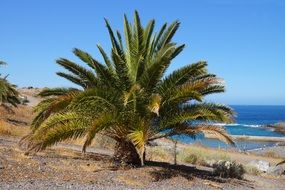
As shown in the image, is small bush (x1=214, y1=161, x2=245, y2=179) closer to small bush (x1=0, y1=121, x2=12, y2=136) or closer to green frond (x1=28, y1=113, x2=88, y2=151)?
green frond (x1=28, y1=113, x2=88, y2=151)

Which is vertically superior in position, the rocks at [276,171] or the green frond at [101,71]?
the green frond at [101,71]

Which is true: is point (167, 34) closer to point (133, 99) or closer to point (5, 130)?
point (133, 99)

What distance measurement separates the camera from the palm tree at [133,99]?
1233 cm

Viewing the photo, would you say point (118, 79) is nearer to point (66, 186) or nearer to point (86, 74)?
point (86, 74)

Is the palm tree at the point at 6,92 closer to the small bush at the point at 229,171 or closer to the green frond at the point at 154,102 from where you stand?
the small bush at the point at 229,171

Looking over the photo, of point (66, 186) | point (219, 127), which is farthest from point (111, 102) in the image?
point (66, 186)

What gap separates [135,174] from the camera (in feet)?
38.7

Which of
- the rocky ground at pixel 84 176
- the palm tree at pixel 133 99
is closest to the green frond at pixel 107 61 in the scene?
the palm tree at pixel 133 99

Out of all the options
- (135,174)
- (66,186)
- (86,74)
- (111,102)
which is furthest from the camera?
(86,74)

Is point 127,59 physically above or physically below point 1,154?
above

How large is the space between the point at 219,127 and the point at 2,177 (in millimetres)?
5658

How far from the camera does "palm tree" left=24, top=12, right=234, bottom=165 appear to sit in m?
12.3

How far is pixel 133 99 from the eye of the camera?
40.7 feet

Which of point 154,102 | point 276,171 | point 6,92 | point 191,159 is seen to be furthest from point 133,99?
point 6,92
